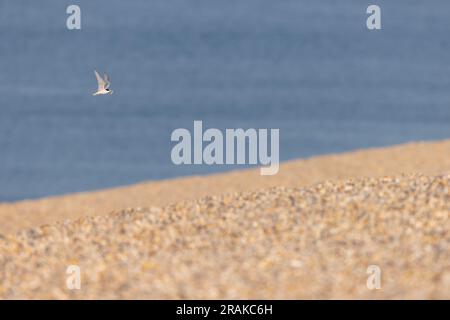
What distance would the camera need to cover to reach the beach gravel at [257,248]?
8.29 m

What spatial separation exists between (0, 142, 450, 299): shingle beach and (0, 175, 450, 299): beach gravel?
0.01 m

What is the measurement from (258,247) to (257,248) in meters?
0.03

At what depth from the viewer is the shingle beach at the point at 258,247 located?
27.2ft

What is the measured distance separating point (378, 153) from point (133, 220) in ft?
26.8

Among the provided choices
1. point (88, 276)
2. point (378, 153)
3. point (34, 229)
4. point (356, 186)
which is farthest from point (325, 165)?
point (88, 276)

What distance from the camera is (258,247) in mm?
9297

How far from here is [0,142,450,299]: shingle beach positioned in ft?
27.2

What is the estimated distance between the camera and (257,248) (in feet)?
30.4

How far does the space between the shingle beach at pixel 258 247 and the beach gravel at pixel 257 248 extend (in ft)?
0.04

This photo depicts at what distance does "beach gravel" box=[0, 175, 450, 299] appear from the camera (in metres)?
8.29
